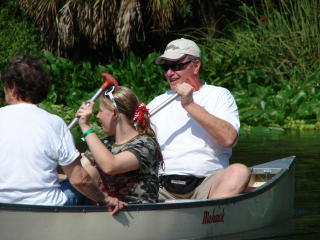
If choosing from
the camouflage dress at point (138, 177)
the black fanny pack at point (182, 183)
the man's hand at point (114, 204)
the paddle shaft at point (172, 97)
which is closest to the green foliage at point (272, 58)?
the paddle shaft at point (172, 97)

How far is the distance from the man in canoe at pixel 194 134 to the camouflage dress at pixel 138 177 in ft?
2.09

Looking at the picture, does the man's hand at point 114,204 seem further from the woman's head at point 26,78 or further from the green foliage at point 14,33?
the green foliage at point 14,33

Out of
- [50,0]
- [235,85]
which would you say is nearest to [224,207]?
[235,85]

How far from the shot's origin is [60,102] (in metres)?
15.9

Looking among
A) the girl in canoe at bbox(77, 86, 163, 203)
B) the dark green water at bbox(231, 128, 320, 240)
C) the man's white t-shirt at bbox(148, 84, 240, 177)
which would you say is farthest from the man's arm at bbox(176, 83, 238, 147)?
the dark green water at bbox(231, 128, 320, 240)

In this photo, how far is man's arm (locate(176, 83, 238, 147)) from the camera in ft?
20.2

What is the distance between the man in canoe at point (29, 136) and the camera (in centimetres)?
490

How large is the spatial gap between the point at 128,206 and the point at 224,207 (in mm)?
889

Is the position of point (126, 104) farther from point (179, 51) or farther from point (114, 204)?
point (179, 51)

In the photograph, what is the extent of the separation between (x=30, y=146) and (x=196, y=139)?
171 cm

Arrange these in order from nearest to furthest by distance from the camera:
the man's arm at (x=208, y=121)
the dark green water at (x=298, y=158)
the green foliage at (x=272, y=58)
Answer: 1. the man's arm at (x=208, y=121)
2. the dark green water at (x=298, y=158)
3. the green foliage at (x=272, y=58)

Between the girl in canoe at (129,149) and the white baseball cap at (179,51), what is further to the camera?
the white baseball cap at (179,51)

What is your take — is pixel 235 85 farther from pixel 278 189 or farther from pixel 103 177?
pixel 103 177

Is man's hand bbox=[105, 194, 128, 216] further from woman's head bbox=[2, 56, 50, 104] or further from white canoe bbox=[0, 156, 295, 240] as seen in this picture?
woman's head bbox=[2, 56, 50, 104]
